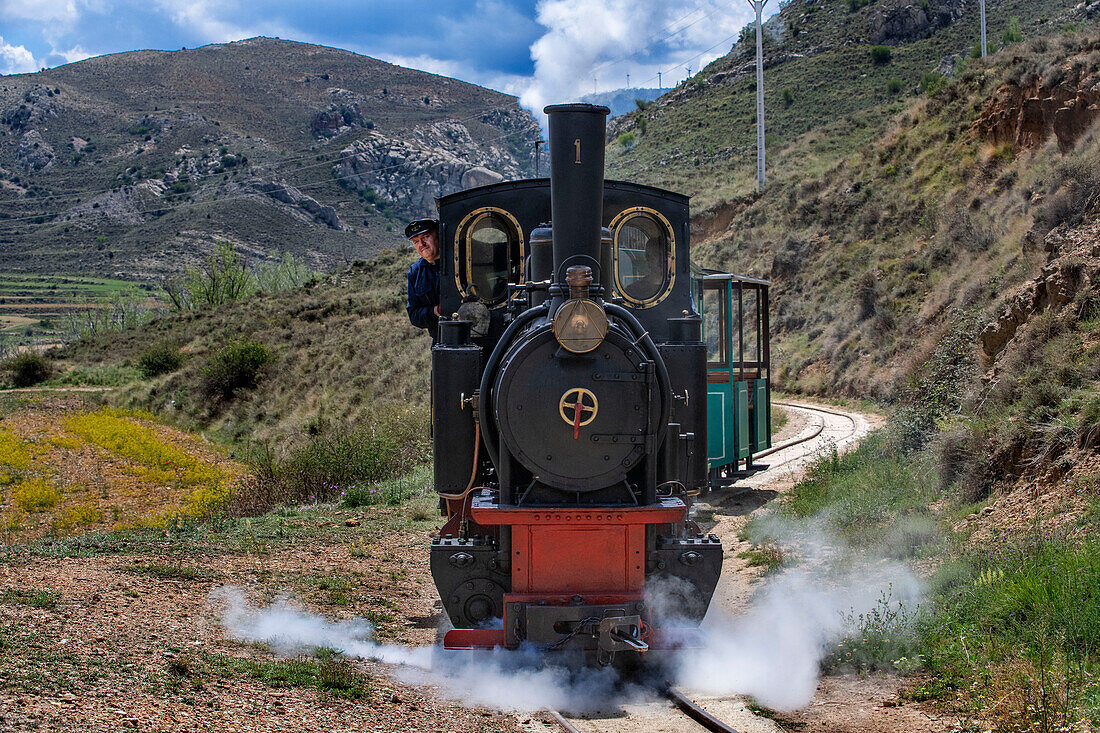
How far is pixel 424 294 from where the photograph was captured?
744 centimetres

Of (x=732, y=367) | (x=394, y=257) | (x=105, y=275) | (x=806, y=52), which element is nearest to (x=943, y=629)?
(x=732, y=367)

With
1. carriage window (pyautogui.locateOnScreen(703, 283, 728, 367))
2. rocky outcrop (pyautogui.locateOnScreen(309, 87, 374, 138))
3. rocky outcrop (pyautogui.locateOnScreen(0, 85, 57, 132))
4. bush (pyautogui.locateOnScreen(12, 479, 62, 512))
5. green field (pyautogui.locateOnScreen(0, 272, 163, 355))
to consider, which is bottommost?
bush (pyautogui.locateOnScreen(12, 479, 62, 512))

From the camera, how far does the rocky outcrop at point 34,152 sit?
88.8 m

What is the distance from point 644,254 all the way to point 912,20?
199 ft

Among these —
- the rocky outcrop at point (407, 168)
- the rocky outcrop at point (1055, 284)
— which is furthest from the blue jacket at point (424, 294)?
the rocky outcrop at point (407, 168)

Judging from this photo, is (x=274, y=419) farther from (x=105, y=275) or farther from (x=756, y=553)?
(x=105, y=275)

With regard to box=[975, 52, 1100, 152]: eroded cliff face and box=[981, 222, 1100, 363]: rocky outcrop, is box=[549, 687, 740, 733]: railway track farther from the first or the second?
box=[975, 52, 1100, 152]: eroded cliff face

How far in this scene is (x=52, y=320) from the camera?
74062 mm

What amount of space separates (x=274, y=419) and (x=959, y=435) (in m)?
23.4

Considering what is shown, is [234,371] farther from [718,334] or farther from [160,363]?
[718,334]

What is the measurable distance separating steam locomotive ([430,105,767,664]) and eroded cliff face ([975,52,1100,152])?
16795 millimetres

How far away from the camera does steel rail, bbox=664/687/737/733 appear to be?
14.5 ft

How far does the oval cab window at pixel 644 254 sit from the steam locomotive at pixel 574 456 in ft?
1.46

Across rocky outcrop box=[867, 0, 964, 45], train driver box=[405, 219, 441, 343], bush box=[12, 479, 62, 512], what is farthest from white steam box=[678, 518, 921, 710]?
rocky outcrop box=[867, 0, 964, 45]
